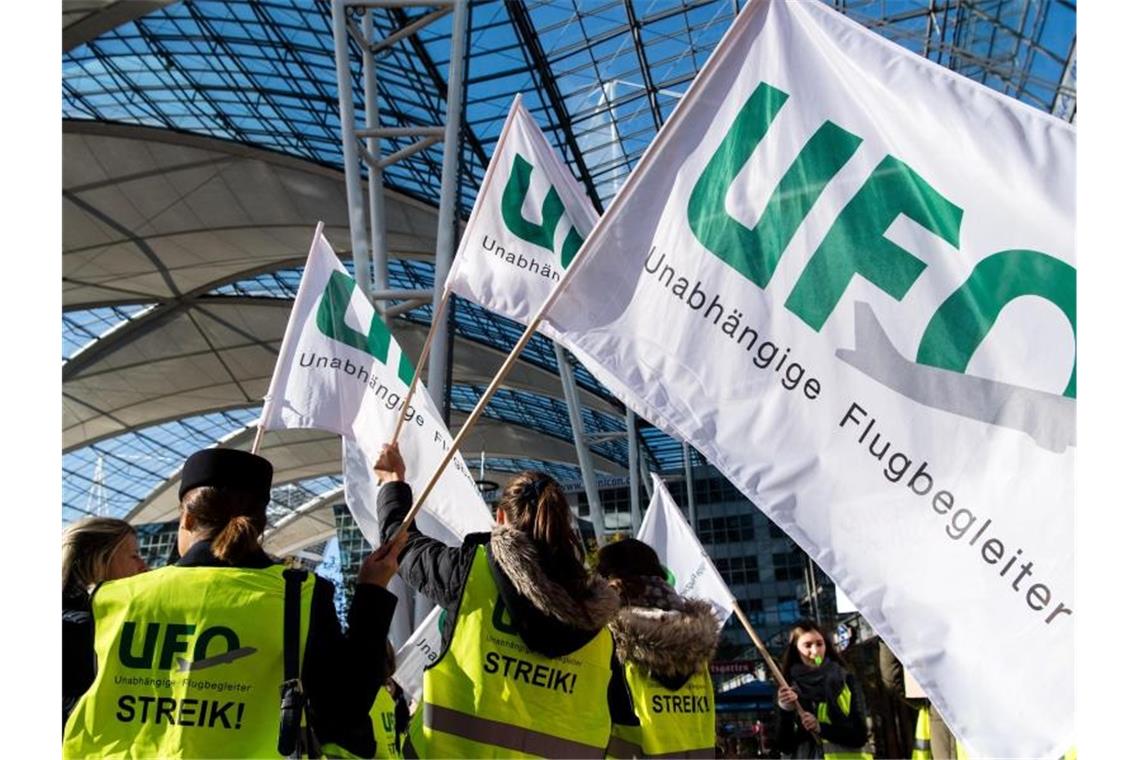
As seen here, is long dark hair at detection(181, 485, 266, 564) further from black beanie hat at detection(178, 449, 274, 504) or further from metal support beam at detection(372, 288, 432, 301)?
metal support beam at detection(372, 288, 432, 301)

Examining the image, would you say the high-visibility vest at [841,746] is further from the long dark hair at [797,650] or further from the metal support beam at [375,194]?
the metal support beam at [375,194]

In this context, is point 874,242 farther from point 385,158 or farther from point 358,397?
point 385,158

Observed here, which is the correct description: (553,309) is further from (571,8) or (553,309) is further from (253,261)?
(253,261)

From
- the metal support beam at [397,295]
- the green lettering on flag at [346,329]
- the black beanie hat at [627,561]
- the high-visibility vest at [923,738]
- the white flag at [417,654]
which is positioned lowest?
the high-visibility vest at [923,738]

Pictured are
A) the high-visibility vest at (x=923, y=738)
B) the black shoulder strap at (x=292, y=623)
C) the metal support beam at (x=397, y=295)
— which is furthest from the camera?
the metal support beam at (x=397, y=295)

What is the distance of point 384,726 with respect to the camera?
432 cm

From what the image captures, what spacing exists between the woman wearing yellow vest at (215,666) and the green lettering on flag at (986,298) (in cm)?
152

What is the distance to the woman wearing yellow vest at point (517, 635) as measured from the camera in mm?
3049

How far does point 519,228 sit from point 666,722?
8.11 ft

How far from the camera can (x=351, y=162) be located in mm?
11156

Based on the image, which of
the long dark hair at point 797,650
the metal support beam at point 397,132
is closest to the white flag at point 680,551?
the long dark hair at point 797,650

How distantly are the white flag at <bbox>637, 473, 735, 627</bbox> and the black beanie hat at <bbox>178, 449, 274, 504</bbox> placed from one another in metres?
4.77

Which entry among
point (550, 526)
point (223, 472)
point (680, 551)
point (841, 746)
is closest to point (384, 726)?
point (550, 526)

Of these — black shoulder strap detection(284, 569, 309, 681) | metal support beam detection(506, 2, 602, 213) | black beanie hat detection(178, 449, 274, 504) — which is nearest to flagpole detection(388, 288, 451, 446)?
black beanie hat detection(178, 449, 274, 504)
